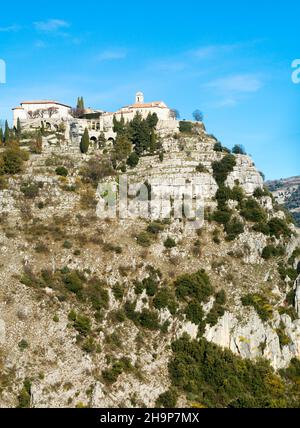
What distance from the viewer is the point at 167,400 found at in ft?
218

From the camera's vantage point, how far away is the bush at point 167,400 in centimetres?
6631

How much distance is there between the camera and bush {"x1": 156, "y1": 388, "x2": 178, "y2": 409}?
6631 centimetres

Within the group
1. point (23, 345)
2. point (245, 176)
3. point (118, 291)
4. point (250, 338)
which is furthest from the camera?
point (245, 176)

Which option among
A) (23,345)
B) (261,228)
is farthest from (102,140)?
(23,345)

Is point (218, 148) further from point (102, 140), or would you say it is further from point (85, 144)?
point (85, 144)

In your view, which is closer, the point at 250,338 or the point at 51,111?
the point at 250,338

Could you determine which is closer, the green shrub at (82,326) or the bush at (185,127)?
the green shrub at (82,326)

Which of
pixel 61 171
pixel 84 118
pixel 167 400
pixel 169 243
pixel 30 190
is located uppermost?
pixel 84 118

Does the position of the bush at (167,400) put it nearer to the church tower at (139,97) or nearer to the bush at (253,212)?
the bush at (253,212)

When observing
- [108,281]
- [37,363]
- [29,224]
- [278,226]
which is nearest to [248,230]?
[278,226]

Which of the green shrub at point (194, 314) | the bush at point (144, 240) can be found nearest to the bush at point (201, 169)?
the bush at point (144, 240)

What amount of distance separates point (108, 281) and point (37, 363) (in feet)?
45.7

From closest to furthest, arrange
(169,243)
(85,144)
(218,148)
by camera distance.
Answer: (169,243)
(218,148)
(85,144)
